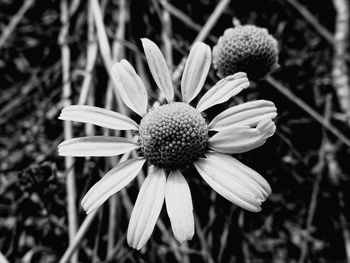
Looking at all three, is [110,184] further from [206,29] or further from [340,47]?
[340,47]

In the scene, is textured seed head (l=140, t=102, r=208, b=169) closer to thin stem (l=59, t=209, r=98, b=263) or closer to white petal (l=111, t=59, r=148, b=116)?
white petal (l=111, t=59, r=148, b=116)

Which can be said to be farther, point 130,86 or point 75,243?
point 75,243

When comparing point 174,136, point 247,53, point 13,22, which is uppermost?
point 13,22

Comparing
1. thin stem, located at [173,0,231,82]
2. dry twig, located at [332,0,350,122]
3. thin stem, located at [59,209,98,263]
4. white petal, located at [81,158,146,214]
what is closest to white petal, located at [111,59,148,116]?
white petal, located at [81,158,146,214]

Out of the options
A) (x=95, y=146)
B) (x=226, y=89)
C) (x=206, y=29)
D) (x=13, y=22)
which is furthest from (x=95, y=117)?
(x=13, y=22)

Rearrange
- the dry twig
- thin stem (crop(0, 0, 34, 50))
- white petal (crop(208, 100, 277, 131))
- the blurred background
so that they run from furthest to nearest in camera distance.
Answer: thin stem (crop(0, 0, 34, 50)), the dry twig, the blurred background, white petal (crop(208, 100, 277, 131))

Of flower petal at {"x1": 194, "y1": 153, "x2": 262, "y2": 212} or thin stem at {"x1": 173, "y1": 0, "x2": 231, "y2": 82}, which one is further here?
thin stem at {"x1": 173, "y1": 0, "x2": 231, "y2": 82}

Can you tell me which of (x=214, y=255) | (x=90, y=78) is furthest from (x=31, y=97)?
(x=214, y=255)
